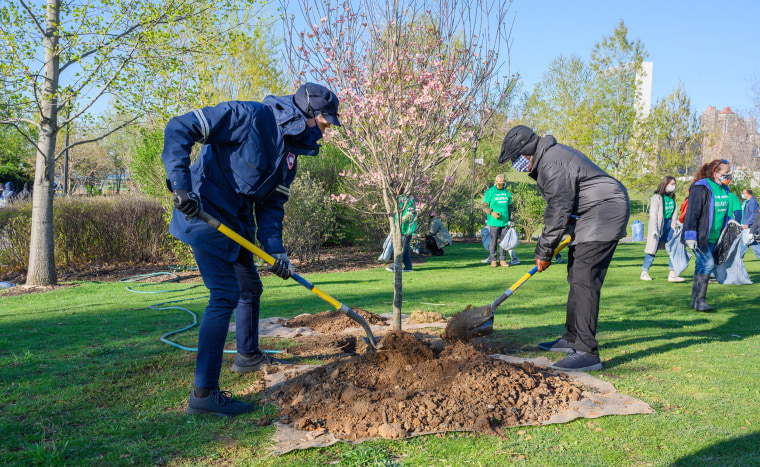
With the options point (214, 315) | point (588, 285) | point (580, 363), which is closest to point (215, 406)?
point (214, 315)

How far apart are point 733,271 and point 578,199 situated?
6735 millimetres

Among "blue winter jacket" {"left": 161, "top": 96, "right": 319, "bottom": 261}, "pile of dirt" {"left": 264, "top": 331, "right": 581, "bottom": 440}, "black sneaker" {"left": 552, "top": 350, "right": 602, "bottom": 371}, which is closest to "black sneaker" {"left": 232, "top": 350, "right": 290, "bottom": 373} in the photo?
"pile of dirt" {"left": 264, "top": 331, "right": 581, "bottom": 440}

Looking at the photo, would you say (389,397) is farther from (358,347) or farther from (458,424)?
(358,347)

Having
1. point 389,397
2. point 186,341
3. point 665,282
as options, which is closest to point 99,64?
point 186,341

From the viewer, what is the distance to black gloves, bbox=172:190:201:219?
9.89ft

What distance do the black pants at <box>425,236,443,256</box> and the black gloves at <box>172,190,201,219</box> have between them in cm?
1195

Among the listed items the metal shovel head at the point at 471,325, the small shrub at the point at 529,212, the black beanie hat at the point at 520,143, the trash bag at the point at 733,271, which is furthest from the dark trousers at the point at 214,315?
the small shrub at the point at 529,212

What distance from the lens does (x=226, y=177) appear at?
11.4 ft

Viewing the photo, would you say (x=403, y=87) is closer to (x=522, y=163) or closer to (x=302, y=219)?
(x=522, y=163)

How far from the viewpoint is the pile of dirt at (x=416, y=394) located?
10.0ft

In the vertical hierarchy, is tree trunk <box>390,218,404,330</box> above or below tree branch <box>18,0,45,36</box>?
below

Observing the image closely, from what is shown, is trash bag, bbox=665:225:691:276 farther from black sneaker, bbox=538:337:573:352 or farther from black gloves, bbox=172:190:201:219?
black gloves, bbox=172:190:201:219

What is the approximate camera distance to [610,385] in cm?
388

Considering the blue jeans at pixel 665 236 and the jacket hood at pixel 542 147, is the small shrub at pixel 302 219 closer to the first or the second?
the blue jeans at pixel 665 236
